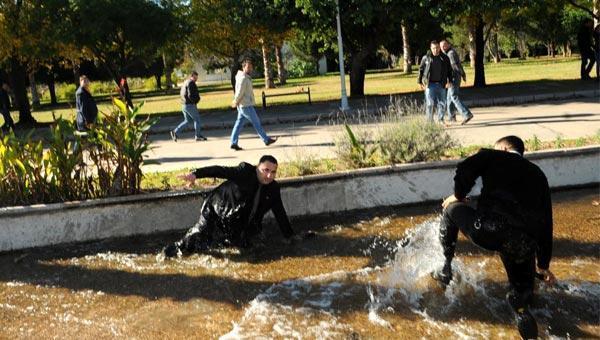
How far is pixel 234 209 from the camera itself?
20.1 ft

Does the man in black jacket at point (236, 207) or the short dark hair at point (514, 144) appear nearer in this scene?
the short dark hair at point (514, 144)

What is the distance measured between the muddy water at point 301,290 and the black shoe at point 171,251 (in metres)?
0.12

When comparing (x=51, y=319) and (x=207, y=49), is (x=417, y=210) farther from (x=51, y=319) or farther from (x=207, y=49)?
(x=207, y=49)

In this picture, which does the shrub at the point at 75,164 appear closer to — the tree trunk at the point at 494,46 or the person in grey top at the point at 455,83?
the person in grey top at the point at 455,83

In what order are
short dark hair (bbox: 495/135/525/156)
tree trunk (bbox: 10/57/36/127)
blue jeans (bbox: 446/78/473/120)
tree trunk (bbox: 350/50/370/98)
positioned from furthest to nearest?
tree trunk (bbox: 350/50/370/98)
tree trunk (bbox: 10/57/36/127)
blue jeans (bbox: 446/78/473/120)
short dark hair (bbox: 495/135/525/156)

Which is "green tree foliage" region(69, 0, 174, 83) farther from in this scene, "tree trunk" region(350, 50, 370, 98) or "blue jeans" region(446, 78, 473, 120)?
"blue jeans" region(446, 78, 473, 120)

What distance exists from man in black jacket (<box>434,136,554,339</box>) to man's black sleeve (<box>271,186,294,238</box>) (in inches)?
94.2

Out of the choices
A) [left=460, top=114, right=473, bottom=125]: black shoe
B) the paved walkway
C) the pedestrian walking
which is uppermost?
the pedestrian walking

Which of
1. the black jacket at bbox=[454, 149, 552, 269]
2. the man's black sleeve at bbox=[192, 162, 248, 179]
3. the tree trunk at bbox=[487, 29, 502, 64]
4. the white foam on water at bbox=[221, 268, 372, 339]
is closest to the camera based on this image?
the black jacket at bbox=[454, 149, 552, 269]

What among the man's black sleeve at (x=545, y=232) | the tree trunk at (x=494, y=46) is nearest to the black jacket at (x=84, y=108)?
the man's black sleeve at (x=545, y=232)

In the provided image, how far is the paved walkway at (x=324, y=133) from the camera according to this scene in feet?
34.3

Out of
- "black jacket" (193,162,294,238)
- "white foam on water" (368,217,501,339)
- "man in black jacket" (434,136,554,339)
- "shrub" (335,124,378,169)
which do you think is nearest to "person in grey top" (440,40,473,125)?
"shrub" (335,124,378,169)

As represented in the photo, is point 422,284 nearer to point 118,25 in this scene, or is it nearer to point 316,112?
point 316,112

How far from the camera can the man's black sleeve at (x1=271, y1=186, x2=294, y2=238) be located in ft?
20.7
